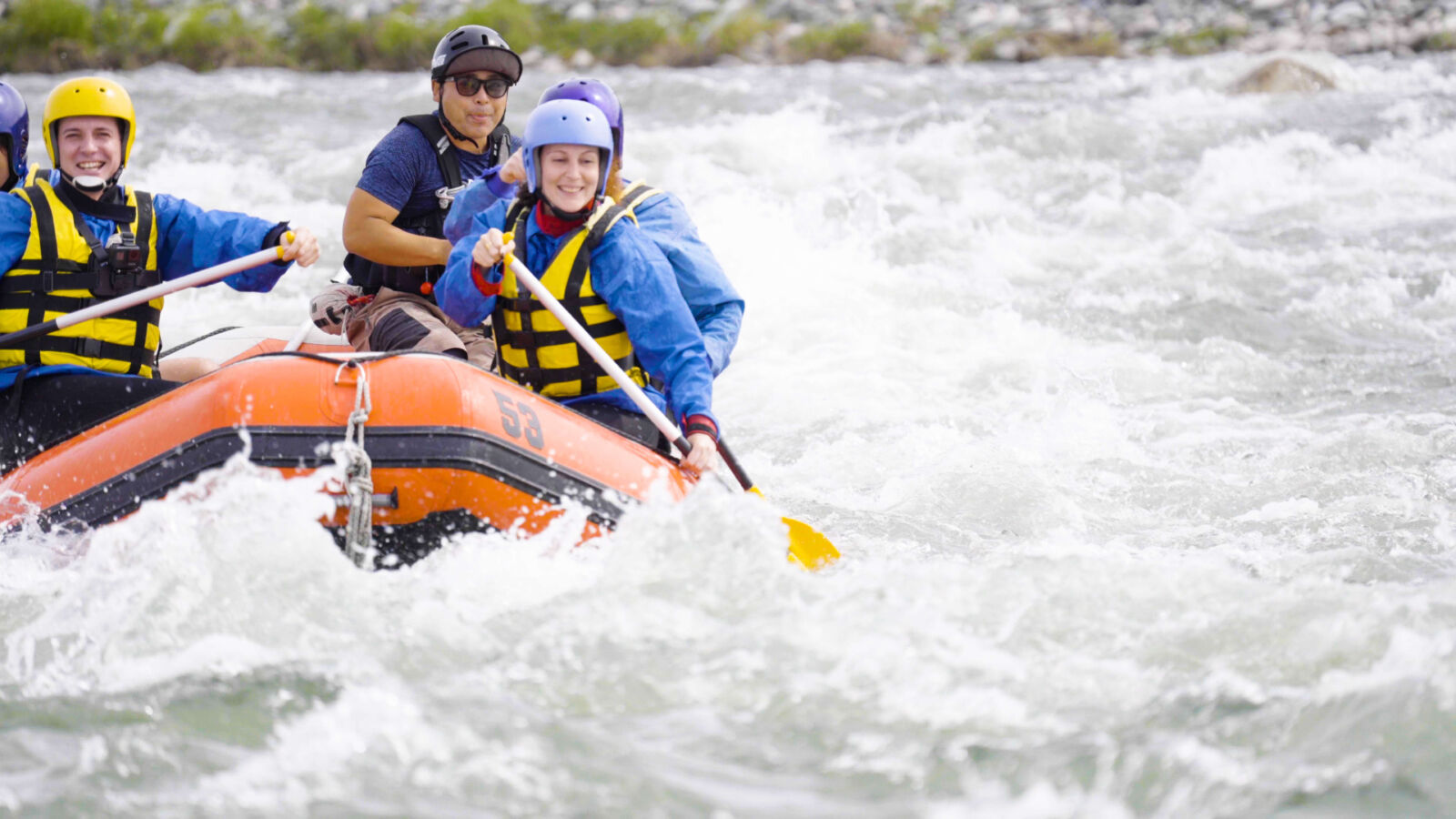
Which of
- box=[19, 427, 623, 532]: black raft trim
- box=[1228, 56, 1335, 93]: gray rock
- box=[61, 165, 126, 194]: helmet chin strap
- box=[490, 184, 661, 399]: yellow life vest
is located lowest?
box=[19, 427, 623, 532]: black raft trim

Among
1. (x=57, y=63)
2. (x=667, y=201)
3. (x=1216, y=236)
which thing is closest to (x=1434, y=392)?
(x=1216, y=236)

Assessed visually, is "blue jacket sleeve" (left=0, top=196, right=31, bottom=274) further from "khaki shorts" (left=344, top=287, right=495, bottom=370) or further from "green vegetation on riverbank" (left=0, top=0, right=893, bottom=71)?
"green vegetation on riverbank" (left=0, top=0, right=893, bottom=71)

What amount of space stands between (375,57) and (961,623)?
21.0 m

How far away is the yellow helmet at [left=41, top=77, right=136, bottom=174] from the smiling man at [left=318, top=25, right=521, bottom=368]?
2.30ft

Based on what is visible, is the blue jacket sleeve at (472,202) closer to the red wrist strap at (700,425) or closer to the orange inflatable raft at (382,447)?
the orange inflatable raft at (382,447)

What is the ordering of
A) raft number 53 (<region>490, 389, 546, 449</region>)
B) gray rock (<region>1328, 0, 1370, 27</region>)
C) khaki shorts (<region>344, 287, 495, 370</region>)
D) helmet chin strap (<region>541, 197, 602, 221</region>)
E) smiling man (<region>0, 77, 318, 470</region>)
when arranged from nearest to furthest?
raft number 53 (<region>490, 389, 546, 449</region>), helmet chin strap (<region>541, 197, 602, 221</region>), smiling man (<region>0, 77, 318, 470</region>), khaki shorts (<region>344, 287, 495, 370</region>), gray rock (<region>1328, 0, 1370, 27</region>)

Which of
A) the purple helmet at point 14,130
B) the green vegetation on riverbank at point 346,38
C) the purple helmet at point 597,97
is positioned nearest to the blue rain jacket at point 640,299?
the purple helmet at point 597,97

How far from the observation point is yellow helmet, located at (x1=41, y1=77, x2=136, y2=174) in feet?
13.3

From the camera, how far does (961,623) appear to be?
11.4 ft

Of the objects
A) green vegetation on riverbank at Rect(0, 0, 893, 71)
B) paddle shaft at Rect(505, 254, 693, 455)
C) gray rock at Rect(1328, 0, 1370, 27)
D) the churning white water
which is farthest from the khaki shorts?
green vegetation on riverbank at Rect(0, 0, 893, 71)

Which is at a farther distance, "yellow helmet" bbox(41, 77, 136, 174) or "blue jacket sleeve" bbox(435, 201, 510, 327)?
"yellow helmet" bbox(41, 77, 136, 174)

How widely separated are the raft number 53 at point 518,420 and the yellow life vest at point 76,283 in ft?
4.12

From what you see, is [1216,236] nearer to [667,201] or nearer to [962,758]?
[667,201]

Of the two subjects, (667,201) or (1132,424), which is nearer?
(667,201)
